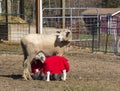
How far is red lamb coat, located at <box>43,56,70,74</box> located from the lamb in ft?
1.00

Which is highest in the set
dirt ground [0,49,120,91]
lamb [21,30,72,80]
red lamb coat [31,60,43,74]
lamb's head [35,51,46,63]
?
lamb [21,30,72,80]

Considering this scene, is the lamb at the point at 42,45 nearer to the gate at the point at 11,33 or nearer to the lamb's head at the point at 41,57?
the lamb's head at the point at 41,57

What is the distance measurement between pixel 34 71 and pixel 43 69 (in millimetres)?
313

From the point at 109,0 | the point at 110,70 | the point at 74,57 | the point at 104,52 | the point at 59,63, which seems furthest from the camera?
the point at 109,0

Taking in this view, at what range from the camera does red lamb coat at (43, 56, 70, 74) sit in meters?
10.9

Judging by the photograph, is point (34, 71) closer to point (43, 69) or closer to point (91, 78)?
point (43, 69)

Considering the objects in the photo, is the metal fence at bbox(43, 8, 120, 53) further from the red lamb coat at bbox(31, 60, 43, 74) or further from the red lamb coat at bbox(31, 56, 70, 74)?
the red lamb coat at bbox(31, 56, 70, 74)

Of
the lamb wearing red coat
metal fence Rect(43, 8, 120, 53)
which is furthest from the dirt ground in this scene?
metal fence Rect(43, 8, 120, 53)

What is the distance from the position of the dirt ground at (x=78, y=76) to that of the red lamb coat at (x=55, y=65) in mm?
322

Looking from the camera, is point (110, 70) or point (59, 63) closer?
point (59, 63)

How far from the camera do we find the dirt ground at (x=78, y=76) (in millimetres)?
10039

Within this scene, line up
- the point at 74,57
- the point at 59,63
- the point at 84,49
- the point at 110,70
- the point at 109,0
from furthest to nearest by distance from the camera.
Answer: the point at 109,0, the point at 84,49, the point at 74,57, the point at 110,70, the point at 59,63

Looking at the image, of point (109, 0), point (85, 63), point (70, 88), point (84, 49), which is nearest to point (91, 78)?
point (70, 88)

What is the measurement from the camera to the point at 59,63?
1098 cm
